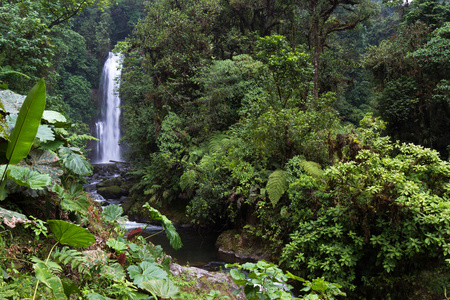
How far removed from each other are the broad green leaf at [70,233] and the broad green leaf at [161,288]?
0.60 m

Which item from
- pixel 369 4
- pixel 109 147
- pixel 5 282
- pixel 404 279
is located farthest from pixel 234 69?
pixel 109 147

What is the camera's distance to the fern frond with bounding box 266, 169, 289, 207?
666 centimetres

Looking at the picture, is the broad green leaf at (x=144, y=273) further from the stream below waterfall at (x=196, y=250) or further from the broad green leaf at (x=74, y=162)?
the stream below waterfall at (x=196, y=250)

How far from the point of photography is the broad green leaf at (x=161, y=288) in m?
2.24

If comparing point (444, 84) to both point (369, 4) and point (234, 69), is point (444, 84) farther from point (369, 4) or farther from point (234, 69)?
point (234, 69)

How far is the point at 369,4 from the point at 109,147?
2187cm

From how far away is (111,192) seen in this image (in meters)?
14.4

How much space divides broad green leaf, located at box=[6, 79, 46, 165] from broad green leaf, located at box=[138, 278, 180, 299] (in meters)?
1.35

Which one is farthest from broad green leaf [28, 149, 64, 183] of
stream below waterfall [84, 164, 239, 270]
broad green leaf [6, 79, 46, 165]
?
stream below waterfall [84, 164, 239, 270]

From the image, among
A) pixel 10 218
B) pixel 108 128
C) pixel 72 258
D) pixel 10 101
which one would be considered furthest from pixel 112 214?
pixel 108 128

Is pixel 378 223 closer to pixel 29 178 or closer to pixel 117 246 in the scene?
pixel 117 246

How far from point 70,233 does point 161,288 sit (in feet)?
2.83

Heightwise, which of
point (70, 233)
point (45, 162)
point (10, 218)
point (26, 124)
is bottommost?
point (70, 233)

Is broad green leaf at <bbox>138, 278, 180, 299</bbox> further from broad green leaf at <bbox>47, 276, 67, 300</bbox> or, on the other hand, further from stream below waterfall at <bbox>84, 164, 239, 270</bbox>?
stream below waterfall at <bbox>84, 164, 239, 270</bbox>
